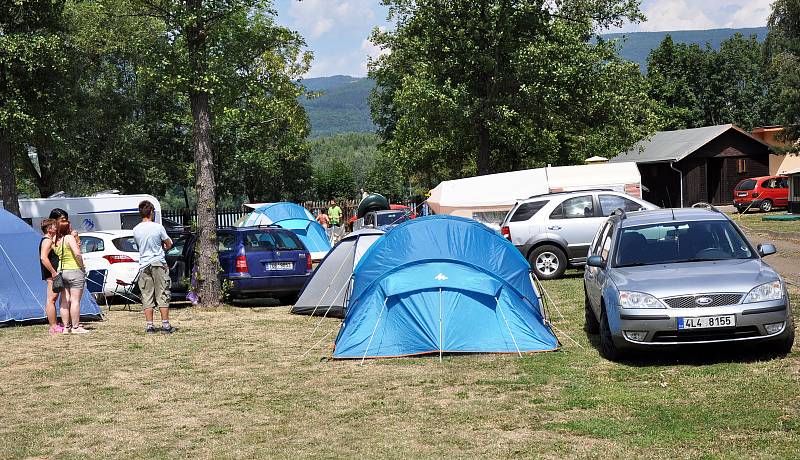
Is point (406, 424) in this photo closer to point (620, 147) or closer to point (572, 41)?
point (572, 41)

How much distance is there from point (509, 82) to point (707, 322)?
25.3 m

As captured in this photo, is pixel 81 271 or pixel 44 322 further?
pixel 44 322

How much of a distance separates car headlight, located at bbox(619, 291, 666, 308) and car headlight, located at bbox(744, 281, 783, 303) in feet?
2.71

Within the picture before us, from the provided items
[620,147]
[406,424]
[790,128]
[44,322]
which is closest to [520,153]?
[620,147]

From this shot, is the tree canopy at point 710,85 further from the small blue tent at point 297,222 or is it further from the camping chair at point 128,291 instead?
the camping chair at point 128,291

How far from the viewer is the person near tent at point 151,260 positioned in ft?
43.6

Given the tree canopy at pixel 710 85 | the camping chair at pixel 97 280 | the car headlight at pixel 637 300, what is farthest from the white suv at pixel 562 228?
the tree canopy at pixel 710 85

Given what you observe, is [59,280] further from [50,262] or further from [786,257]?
[786,257]

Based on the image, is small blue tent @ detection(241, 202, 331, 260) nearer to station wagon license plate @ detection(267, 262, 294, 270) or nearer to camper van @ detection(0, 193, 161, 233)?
camper van @ detection(0, 193, 161, 233)

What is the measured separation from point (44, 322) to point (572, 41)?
23.5 meters

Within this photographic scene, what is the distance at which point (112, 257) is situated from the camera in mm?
18672

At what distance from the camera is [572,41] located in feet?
112

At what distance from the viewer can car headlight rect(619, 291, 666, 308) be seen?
933cm

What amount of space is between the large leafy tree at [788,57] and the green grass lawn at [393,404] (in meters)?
Result: 36.4
